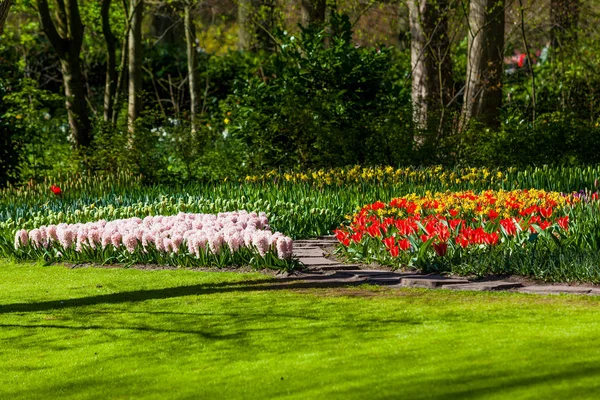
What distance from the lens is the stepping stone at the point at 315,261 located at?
9.29m

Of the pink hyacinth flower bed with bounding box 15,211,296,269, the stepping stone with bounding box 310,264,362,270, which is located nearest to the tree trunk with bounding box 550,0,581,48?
the pink hyacinth flower bed with bounding box 15,211,296,269

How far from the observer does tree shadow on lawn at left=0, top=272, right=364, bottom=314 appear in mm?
8180

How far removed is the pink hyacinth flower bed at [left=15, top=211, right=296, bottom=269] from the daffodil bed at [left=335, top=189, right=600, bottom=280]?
86cm

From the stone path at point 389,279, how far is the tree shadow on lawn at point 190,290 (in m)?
0.02

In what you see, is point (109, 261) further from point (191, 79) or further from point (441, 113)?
point (191, 79)

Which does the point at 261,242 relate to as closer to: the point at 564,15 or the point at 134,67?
the point at 134,67

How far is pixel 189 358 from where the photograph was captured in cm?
621

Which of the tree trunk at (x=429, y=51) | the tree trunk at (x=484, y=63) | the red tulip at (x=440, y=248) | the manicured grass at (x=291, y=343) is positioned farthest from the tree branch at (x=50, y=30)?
the red tulip at (x=440, y=248)

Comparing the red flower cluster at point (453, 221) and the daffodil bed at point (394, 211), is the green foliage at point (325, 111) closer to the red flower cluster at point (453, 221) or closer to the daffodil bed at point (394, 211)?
the daffodil bed at point (394, 211)

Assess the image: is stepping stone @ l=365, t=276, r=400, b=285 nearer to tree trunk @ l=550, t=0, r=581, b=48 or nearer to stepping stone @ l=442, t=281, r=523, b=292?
stepping stone @ l=442, t=281, r=523, b=292

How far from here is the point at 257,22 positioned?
67.9 ft

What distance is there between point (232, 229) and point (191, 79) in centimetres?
1398

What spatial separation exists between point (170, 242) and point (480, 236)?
9.80 ft

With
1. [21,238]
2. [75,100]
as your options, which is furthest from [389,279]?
[75,100]
